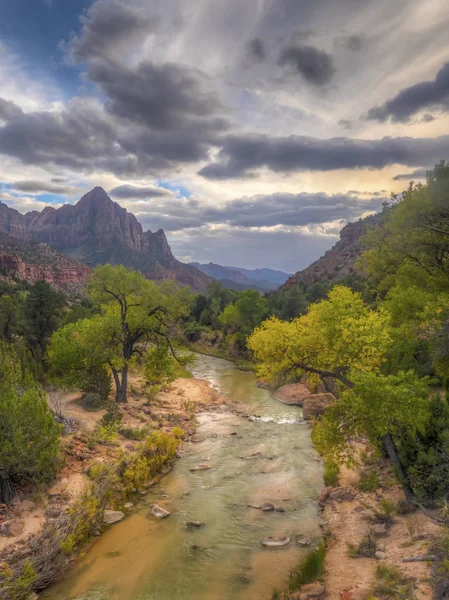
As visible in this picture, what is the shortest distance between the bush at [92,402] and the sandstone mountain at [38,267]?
79.8 m

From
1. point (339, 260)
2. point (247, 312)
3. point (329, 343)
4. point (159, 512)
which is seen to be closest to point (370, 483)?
point (329, 343)

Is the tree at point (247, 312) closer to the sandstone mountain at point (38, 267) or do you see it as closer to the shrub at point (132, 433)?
the shrub at point (132, 433)

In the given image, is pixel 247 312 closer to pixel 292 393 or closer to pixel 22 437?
pixel 292 393

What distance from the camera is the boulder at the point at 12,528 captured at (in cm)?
1171

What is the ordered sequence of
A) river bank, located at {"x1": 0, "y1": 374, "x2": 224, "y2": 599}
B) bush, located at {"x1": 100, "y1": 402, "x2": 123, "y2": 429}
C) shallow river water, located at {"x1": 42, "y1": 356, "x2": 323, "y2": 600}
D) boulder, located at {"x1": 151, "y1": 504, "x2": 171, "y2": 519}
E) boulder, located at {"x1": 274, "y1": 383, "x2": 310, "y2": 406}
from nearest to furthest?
1. shallow river water, located at {"x1": 42, "y1": 356, "x2": 323, "y2": 600}
2. river bank, located at {"x1": 0, "y1": 374, "x2": 224, "y2": 599}
3. boulder, located at {"x1": 151, "y1": 504, "x2": 171, "y2": 519}
4. bush, located at {"x1": 100, "y1": 402, "x2": 123, "y2": 429}
5. boulder, located at {"x1": 274, "y1": 383, "x2": 310, "y2": 406}

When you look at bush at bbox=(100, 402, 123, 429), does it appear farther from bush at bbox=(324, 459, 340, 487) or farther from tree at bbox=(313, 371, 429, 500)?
tree at bbox=(313, 371, 429, 500)

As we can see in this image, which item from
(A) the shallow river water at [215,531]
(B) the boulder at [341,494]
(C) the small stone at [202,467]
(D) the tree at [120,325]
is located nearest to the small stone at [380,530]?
(A) the shallow river water at [215,531]

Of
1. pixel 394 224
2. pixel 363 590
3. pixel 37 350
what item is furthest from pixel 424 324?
pixel 37 350

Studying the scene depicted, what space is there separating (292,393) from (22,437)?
2613 centimetres

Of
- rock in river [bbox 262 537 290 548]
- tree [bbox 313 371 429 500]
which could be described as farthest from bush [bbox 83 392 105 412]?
tree [bbox 313 371 429 500]

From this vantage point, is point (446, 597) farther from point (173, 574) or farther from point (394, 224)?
point (394, 224)

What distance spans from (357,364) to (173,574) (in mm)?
10003

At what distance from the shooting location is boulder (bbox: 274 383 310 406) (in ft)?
110

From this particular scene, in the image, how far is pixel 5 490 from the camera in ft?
43.1
